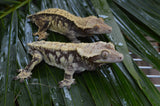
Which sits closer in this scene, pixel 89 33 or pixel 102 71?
pixel 102 71

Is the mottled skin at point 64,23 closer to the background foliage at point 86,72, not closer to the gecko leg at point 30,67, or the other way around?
the background foliage at point 86,72

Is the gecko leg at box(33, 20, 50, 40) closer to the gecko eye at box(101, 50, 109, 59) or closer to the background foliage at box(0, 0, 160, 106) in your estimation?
the background foliage at box(0, 0, 160, 106)

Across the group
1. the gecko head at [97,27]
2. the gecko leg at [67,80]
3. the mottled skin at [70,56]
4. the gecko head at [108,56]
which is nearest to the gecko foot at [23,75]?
the mottled skin at [70,56]

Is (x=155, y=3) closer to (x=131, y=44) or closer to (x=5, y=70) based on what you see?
(x=131, y=44)

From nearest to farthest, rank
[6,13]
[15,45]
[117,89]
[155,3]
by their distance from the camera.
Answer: [117,89]
[15,45]
[6,13]
[155,3]

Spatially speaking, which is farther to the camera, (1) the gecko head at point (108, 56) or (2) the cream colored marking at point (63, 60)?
(2) the cream colored marking at point (63, 60)

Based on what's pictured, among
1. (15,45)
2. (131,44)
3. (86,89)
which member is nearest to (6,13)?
(15,45)

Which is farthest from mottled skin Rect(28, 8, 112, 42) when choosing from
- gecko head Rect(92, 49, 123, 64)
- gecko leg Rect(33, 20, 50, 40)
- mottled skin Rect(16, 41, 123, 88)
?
gecko head Rect(92, 49, 123, 64)
